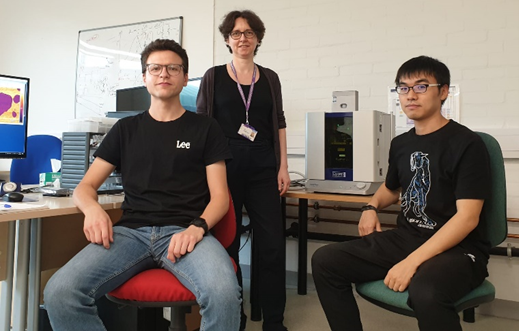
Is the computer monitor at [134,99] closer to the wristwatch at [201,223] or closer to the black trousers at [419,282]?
the wristwatch at [201,223]

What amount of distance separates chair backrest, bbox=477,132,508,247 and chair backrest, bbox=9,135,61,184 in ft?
7.66

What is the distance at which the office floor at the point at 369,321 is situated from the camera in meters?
2.13

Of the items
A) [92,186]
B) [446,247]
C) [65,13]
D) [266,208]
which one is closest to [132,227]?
[92,186]

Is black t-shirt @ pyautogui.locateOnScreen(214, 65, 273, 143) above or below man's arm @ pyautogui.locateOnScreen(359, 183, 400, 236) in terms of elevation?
above

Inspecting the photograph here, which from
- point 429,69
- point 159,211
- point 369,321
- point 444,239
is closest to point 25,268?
point 159,211

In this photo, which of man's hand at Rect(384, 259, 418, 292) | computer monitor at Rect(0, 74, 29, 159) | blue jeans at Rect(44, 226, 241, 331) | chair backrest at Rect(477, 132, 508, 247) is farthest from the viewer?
computer monitor at Rect(0, 74, 29, 159)

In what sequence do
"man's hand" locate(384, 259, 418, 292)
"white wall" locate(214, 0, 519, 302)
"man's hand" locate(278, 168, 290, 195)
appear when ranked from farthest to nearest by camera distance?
"white wall" locate(214, 0, 519, 302) < "man's hand" locate(278, 168, 290, 195) < "man's hand" locate(384, 259, 418, 292)

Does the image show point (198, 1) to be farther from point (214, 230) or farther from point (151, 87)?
point (214, 230)

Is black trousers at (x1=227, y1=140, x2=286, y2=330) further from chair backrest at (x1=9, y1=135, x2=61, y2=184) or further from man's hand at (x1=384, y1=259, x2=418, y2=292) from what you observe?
chair backrest at (x1=9, y1=135, x2=61, y2=184)

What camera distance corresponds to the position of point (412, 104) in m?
1.43

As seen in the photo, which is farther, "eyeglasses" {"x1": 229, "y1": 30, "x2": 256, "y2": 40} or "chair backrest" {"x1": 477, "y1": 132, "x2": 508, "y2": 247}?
"eyeglasses" {"x1": 229, "y1": 30, "x2": 256, "y2": 40}

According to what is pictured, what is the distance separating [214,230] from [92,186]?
458 mm

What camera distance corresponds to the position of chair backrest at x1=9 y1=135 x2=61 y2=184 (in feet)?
8.07

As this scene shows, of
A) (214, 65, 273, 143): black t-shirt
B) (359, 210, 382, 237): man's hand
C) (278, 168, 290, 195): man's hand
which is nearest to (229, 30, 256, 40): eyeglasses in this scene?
(214, 65, 273, 143): black t-shirt
